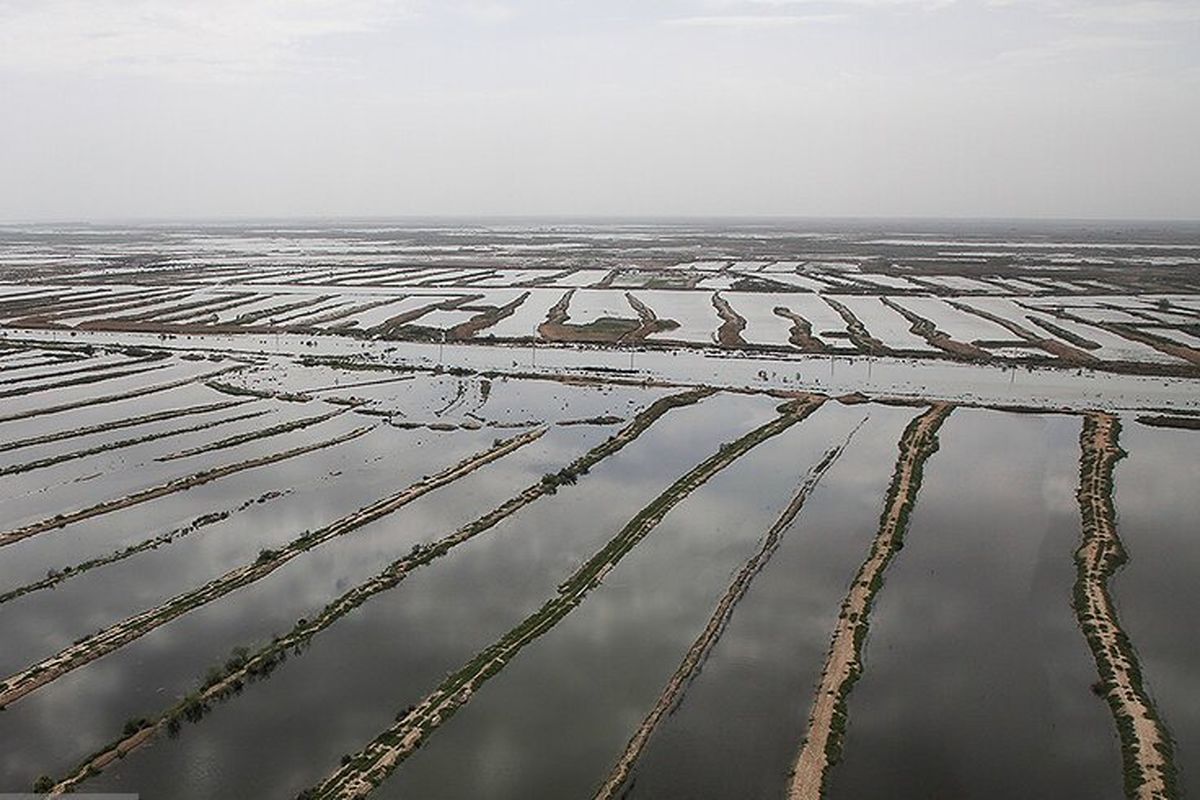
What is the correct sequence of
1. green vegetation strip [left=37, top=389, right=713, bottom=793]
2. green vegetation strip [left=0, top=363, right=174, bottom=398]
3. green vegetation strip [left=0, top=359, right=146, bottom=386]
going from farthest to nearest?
green vegetation strip [left=0, top=359, right=146, bottom=386] → green vegetation strip [left=0, top=363, right=174, bottom=398] → green vegetation strip [left=37, top=389, right=713, bottom=793]

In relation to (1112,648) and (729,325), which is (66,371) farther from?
(1112,648)

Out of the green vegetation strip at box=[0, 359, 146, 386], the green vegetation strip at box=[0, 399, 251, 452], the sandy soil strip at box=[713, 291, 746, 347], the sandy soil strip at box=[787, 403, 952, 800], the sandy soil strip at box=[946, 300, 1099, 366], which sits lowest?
the green vegetation strip at box=[0, 359, 146, 386]

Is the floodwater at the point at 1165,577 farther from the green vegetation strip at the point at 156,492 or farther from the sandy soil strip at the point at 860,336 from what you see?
the green vegetation strip at the point at 156,492

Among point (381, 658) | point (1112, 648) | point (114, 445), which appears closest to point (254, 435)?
point (114, 445)

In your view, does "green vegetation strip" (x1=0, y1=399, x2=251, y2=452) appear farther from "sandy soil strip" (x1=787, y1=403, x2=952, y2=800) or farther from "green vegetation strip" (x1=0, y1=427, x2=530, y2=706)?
"sandy soil strip" (x1=787, y1=403, x2=952, y2=800)

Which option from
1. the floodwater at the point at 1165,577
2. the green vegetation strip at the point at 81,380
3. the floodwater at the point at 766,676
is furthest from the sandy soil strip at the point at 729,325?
the green vegetation strip at the point at 81,380

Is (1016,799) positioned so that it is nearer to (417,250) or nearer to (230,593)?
(230,593)

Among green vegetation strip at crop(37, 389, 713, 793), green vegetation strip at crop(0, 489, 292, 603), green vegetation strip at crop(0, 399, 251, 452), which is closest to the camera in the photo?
green vegetation strip at crop(37, 389, 713, 793)

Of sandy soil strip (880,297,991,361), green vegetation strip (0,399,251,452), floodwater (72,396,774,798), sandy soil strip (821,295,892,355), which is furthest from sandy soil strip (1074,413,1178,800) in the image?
green vegetation strip (0,399,251,452)
